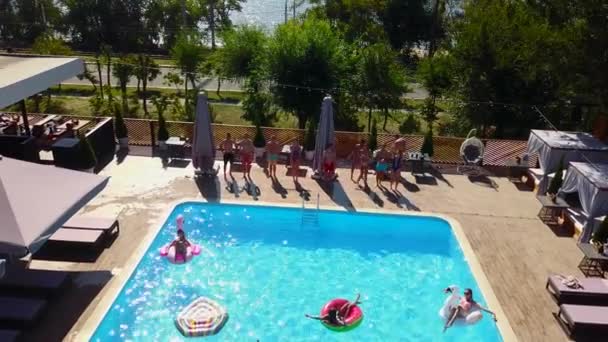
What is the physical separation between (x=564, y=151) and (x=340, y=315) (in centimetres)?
960

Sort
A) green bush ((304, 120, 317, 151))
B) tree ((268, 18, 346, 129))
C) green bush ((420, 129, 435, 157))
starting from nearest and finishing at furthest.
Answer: green bush ((420, 129, 435, 157)), green bush ((304, 120, 317, 151)), tree ((268, 18, 346, 129))

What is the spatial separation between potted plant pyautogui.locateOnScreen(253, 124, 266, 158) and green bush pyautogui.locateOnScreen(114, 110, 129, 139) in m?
4.72

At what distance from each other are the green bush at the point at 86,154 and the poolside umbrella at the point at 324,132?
22.9 ft

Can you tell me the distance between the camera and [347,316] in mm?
9727

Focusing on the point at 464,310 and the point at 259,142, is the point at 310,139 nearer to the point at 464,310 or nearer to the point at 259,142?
the point at 259,142

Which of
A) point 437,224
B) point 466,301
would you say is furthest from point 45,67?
point 466,301

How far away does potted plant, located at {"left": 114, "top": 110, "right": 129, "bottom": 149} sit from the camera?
58.6 ft

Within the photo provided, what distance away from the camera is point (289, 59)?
69.6 ft

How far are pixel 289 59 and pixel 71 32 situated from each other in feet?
130

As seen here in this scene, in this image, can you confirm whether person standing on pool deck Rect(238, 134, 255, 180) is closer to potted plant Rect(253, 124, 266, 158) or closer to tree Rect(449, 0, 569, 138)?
potted plant Rect(253, 124, 266, 158)

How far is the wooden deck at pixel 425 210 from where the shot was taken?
9845mm

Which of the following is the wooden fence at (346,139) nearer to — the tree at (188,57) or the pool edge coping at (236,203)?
the pool edge coping at (236,203)

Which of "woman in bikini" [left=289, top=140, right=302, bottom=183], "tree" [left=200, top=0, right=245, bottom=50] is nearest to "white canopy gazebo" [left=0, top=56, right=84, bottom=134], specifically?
"woman in bikini" [left=289, top=140, right=302, bottom=183]

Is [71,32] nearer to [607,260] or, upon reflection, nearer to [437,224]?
[437,224]
